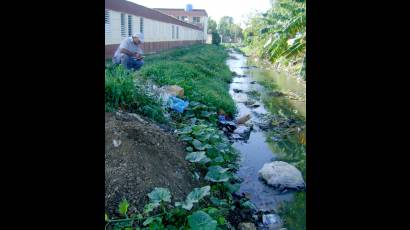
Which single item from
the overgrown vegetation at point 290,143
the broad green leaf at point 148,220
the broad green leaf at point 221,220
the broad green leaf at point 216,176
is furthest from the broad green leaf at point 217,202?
the broad green leaf at point 148,220

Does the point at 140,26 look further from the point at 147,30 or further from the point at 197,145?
the point at 197,145

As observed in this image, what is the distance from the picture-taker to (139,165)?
144 inches

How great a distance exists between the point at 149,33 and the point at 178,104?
13.4 meters

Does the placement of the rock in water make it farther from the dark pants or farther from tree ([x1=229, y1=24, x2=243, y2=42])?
tree ([x1=229, y1=24, x2=243, y2=42])

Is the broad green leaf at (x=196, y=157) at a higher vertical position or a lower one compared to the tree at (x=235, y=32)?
lower

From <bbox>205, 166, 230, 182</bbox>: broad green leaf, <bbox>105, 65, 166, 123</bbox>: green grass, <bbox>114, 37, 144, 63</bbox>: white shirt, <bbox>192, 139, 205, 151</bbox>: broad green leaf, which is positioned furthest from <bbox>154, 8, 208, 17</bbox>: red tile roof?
<bbox>205, 166, 230, 182</bbox>: broad green leaf

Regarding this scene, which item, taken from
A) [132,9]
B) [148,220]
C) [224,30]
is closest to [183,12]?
[224,30]

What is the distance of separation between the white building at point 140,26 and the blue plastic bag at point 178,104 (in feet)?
23.8

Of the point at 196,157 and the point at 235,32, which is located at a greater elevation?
the point at 235,32

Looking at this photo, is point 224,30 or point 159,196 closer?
point 159,196

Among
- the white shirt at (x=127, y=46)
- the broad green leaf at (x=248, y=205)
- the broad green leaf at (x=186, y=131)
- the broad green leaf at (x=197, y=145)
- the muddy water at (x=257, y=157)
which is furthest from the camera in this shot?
the white shirt at (x=127, y=46)

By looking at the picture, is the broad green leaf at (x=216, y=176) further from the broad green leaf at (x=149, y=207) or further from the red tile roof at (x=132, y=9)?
the red tile roof at (x=132, y=9)

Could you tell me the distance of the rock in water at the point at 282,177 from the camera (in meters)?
4.94
